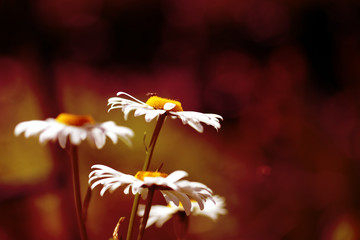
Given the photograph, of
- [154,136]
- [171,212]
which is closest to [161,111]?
[154,136]

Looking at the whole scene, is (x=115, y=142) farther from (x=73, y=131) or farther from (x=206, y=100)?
(x=206, y=100)

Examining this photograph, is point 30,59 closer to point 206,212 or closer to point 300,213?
point 206,212

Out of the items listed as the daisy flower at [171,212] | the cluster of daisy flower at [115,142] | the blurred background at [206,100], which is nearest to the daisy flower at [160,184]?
the cluster of daisy flower at [115,142]

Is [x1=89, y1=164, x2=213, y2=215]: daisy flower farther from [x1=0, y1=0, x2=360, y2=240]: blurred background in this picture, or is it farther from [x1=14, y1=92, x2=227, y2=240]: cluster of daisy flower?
[x1=0, y1=0, x2=360, y2=240]: blurred background

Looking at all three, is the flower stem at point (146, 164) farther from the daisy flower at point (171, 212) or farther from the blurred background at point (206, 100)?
the blurred background at point (206, 100)

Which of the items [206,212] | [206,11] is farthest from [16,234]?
[206,11]

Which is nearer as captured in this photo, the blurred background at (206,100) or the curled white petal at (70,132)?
the curled white petal at (70,132)
